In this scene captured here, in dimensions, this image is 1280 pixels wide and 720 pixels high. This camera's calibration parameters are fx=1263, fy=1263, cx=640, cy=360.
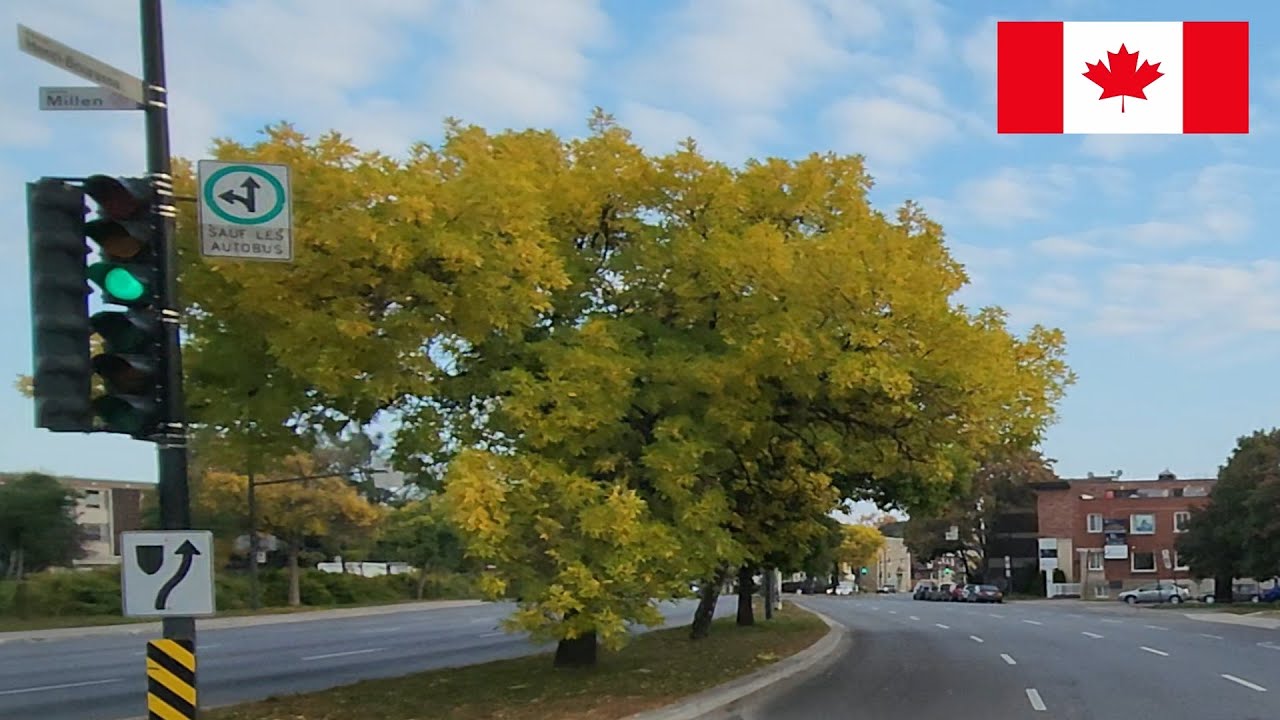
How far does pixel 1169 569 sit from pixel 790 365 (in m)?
89.3

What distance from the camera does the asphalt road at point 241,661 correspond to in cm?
1736

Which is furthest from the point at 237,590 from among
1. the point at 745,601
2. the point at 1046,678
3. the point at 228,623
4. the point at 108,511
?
the point at 1046,678

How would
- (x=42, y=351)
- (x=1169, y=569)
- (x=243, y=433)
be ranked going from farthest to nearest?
(x=1169, y=569) → (x=243, y=433) → (x=42, y=351)

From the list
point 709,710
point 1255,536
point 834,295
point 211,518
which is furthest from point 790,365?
point 1255,536

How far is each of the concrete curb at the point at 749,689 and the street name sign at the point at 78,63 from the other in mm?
7967

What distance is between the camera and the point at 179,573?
8.45 m

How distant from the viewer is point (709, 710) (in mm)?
14648

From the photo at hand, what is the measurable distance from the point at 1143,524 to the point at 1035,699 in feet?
275

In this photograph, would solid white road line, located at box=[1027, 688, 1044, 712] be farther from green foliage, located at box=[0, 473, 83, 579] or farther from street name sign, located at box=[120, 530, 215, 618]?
green foliage, located at box=[0, 473, 83, 579]

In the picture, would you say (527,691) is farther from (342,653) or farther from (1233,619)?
(1233,619)

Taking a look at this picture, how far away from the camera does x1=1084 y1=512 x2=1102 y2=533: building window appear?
3757 inches

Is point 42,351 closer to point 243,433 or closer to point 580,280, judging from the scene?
point 243,433

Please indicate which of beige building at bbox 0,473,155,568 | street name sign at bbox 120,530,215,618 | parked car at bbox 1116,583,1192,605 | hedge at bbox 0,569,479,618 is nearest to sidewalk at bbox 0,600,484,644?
hedge at bbox 0,569,479,618

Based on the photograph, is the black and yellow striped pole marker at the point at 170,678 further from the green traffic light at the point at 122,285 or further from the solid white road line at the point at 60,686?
the solid white road line at the point at 60,686
